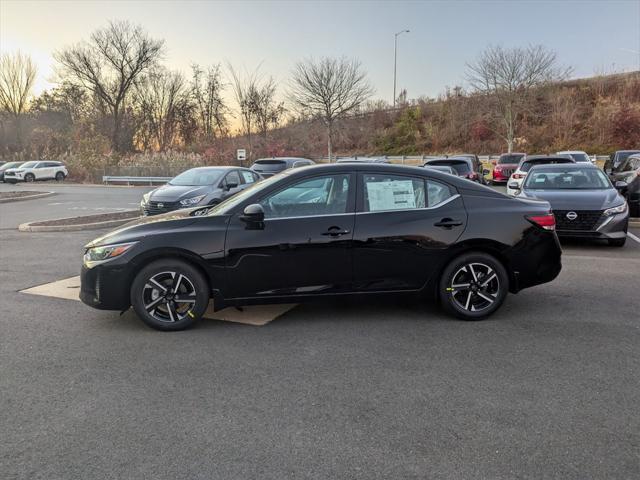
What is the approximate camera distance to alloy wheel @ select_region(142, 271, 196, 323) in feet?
15.8

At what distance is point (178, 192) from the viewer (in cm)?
1172

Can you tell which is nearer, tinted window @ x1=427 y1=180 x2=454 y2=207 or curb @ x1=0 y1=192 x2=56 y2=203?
tinted window @ x1=427 y1=180 x2=454 y2=207

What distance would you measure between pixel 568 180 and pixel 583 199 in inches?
48.9

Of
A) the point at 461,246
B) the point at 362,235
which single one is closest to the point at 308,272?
the point at 362,235

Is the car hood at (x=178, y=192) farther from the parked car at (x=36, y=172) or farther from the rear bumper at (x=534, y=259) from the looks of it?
the parked car at (x=36, y=172)

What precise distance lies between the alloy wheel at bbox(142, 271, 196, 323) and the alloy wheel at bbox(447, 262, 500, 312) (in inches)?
103

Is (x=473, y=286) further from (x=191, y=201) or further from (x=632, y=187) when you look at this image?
(x=632, y=187)

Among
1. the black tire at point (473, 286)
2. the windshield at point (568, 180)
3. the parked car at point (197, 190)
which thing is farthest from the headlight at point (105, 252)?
the windshield at point (568, 180)

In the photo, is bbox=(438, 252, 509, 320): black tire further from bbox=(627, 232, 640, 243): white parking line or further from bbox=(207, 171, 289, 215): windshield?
bbox=(627, 232, 640, 243): white parking line

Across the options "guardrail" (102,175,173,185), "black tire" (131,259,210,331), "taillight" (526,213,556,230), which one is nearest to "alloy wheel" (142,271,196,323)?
"black tire" (131,259,210,331)

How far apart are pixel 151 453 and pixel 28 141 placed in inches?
2402

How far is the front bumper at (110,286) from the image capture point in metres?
4.79

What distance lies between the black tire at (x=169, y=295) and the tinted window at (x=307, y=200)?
37.0 inches

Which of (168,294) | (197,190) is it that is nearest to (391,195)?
(168,294)
